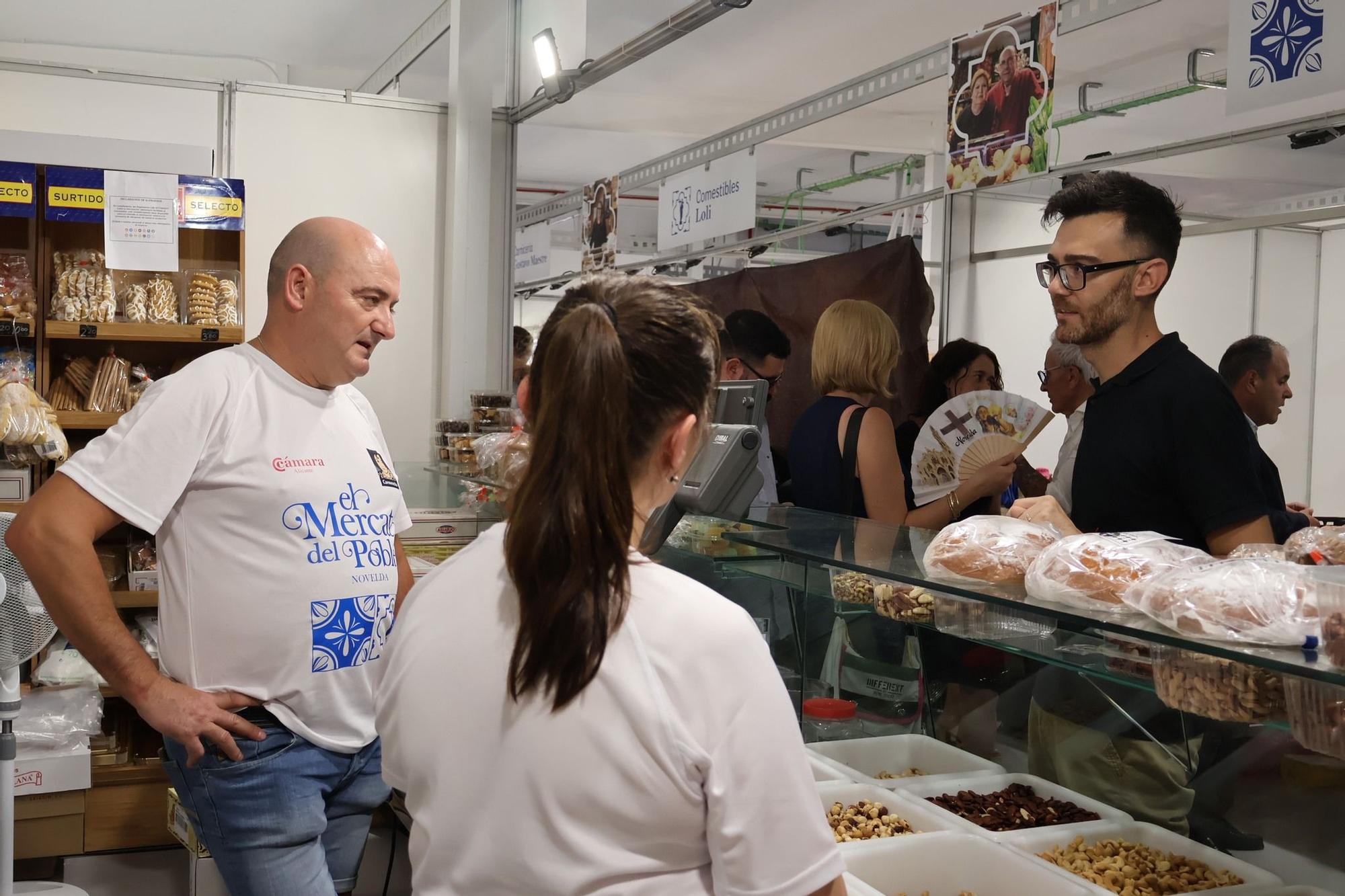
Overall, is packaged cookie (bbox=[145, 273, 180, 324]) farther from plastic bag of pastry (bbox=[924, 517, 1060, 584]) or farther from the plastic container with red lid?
plastic bag of pastry (bbox=[924, 517, 1060, 584])

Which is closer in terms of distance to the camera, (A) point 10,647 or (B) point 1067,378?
(A) point 10,647

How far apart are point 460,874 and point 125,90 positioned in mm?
4919

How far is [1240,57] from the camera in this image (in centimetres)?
276

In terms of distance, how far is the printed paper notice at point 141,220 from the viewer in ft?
12.6

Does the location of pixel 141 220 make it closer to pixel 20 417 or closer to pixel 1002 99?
pixel 20 417

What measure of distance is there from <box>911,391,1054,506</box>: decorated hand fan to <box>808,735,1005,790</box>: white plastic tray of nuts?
133 cm

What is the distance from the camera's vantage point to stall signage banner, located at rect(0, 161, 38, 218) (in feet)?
12.3

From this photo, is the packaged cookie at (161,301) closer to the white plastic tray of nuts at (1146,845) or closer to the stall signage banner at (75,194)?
the stall signage banner at (75,194)

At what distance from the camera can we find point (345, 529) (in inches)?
87.3

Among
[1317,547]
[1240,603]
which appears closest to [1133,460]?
[1317,547]

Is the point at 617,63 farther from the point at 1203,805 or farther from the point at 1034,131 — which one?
the point at 1203,805

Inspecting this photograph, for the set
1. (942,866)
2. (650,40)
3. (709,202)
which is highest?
(650,40)

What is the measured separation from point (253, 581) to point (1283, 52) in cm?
258

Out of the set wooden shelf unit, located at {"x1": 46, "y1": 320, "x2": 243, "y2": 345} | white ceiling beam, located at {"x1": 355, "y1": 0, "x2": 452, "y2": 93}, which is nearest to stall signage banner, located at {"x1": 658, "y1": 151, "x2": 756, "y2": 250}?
white ceiling beam, located at {"x1": 355, "y1": 0, "x2": 452, "y2": 93}
